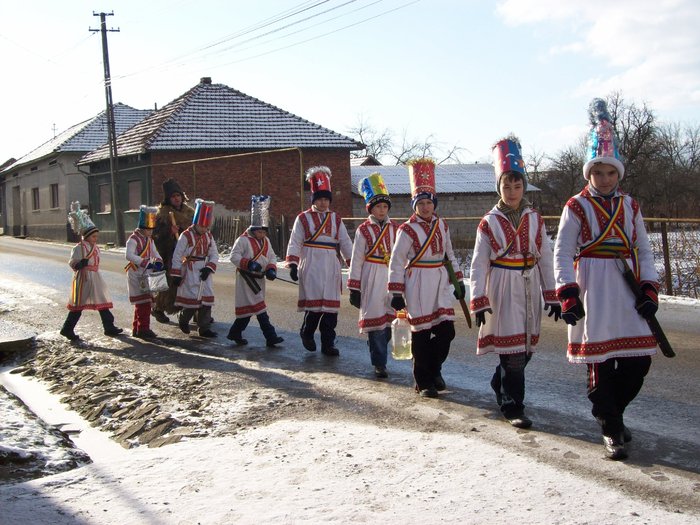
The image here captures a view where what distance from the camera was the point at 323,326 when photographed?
27.2ft

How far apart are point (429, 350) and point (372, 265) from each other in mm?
1322

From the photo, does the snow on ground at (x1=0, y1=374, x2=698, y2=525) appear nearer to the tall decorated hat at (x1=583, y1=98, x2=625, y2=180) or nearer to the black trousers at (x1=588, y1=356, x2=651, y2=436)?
the black trousers at (x1=588, y1=356, x2=651, y2=436)

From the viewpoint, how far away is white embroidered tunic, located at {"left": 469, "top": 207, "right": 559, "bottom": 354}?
212 inches

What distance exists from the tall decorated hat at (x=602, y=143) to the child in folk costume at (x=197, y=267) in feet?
18.5

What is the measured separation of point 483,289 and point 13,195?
5519 centimetres

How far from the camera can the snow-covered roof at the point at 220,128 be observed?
3294 cm

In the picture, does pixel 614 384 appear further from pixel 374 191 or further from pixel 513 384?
pixel 374 191

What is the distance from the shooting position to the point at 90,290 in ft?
32.1

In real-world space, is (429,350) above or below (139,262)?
below

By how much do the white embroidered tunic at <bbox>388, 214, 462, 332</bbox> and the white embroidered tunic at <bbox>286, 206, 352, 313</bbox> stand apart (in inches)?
78.8

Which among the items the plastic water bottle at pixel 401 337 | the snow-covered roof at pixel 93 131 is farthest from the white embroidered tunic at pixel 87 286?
the snow-covered roof at pixel 93 131

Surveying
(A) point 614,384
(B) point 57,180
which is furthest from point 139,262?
(B) point 57,180

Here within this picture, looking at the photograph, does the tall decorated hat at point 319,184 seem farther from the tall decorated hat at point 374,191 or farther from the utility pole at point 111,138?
the utility pole at point 111,138

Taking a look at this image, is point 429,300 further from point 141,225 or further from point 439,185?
A: point 439,185
